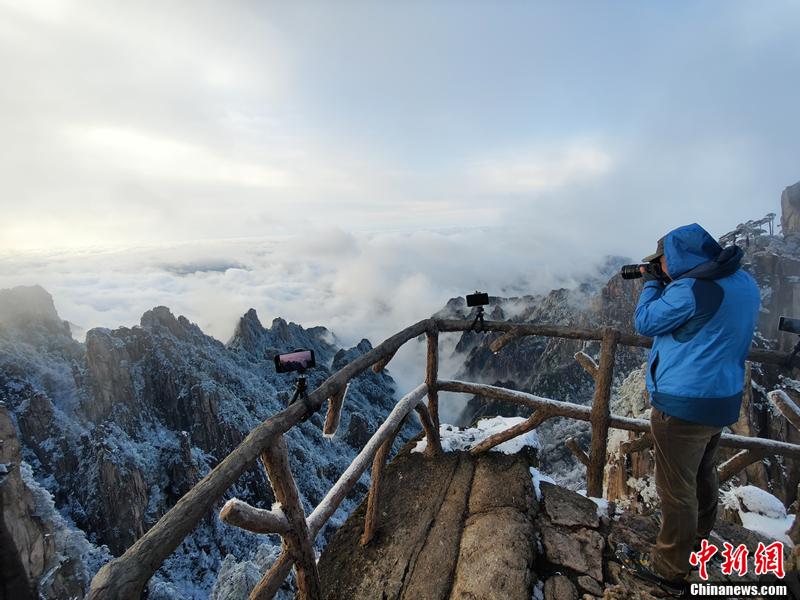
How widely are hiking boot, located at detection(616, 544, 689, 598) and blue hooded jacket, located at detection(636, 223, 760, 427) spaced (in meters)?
1.56

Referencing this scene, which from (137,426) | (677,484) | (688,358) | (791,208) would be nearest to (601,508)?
(677,484)

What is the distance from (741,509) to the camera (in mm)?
5191

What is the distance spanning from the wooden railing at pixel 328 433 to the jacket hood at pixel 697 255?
1634 mm

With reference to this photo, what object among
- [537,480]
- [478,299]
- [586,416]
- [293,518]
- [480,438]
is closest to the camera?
[293,518]

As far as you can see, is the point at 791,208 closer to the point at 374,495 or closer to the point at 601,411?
the point at 601,411

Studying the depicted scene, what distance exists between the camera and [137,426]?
95.1 m

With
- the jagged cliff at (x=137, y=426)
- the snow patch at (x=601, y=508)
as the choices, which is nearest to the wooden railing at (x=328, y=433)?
the snow patch at (x=601, y=508)

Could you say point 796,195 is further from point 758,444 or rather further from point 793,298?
point 758,444

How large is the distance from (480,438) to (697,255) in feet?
13.3

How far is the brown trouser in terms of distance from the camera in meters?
3.34

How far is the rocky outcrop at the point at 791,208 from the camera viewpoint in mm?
89188

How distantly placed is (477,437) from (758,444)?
3.63 metres

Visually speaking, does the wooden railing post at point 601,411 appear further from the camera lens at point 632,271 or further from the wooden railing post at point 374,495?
the wooden railing post at point 374,495

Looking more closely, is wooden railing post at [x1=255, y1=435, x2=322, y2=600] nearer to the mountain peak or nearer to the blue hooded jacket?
the blue hooded jacket
